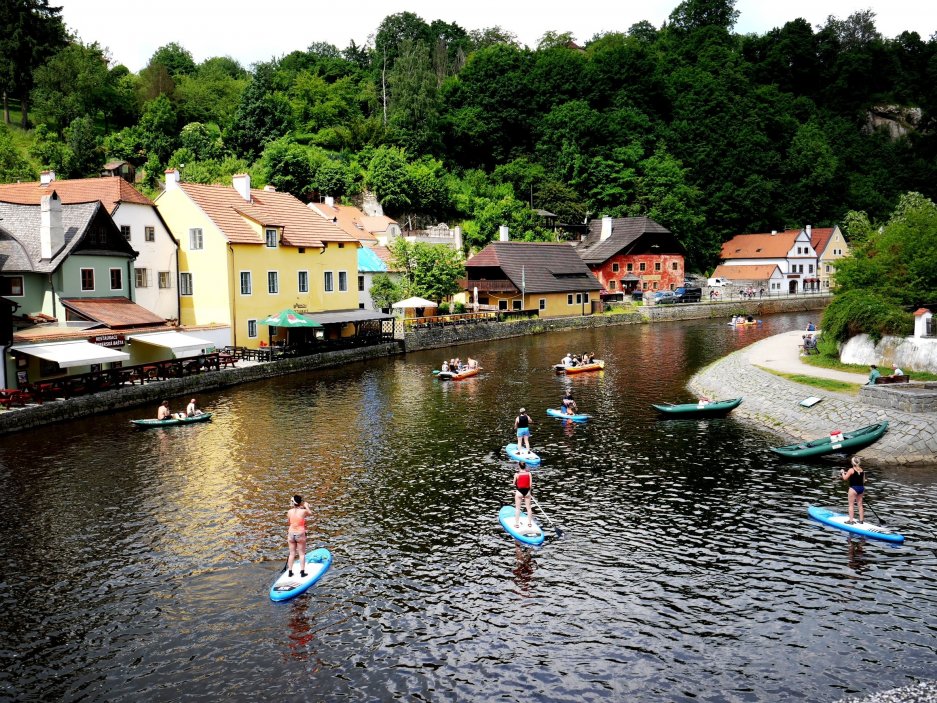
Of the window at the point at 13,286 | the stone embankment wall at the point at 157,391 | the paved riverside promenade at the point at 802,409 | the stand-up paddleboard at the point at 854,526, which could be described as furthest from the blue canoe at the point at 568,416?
the window at the point at 13,286

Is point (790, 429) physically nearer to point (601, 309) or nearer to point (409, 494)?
point (409, 494)

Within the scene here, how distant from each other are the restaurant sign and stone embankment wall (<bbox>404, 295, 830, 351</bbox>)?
2611cm

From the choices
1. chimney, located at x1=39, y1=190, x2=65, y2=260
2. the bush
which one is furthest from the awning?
the bush

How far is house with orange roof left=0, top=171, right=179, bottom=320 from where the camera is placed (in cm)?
5322

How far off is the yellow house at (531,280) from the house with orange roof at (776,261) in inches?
1590

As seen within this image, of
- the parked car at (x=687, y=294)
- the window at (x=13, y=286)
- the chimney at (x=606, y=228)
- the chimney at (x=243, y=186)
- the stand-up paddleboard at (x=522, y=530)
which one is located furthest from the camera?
the chimney at (x=606, y=228)

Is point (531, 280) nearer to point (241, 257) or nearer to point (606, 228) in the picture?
point (606, 228)


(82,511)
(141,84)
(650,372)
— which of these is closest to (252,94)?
(141,84)

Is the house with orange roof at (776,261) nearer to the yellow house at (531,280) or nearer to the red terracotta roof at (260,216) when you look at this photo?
the yellow house at (531,280)

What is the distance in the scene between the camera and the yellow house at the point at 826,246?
129m

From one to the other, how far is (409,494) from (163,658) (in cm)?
1173

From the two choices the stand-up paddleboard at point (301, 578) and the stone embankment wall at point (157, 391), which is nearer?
the stand-up paddleboard at point (301, 578)

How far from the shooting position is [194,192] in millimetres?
58000

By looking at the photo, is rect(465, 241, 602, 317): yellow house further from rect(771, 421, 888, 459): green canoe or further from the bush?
rect(771, 421, 888, 459): green canoe
